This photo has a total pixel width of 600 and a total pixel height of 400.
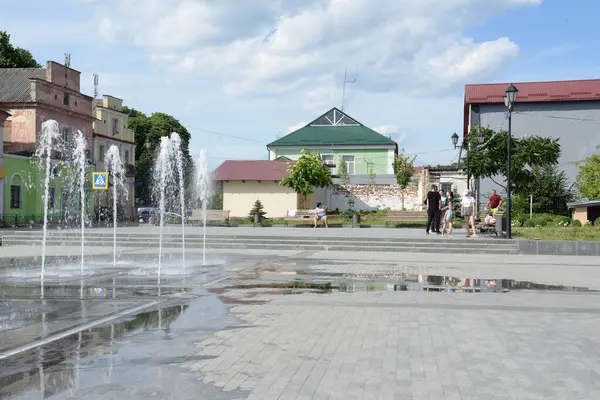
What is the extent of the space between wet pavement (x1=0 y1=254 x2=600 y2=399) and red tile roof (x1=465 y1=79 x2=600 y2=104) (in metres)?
39.7

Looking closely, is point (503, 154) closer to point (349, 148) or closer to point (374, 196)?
point (374, 196)

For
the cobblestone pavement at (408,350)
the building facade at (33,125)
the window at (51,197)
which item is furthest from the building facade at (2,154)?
the cobblestone pavement at (408,350)

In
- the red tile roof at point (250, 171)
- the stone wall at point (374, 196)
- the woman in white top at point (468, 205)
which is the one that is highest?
the red tile roof at point (250, 171)

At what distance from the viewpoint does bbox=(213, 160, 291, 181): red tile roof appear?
48000mm

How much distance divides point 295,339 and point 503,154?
31.0 meters

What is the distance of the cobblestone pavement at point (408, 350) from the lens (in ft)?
15.5

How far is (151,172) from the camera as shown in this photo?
2648 inches

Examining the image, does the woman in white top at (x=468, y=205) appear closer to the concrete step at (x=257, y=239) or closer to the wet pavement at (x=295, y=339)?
the concrete step at (x=257, y=239)

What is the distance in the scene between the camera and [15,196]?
1484 inches

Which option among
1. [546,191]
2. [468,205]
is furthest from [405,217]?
[468,205]

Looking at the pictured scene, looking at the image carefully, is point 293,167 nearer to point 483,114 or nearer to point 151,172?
point 483,114

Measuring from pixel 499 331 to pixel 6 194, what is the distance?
35.5 m

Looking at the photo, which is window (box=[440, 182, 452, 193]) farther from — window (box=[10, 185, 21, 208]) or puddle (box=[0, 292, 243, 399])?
puddle (box=[0, 292, 243, 399])

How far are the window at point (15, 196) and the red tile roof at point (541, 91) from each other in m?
32.6
